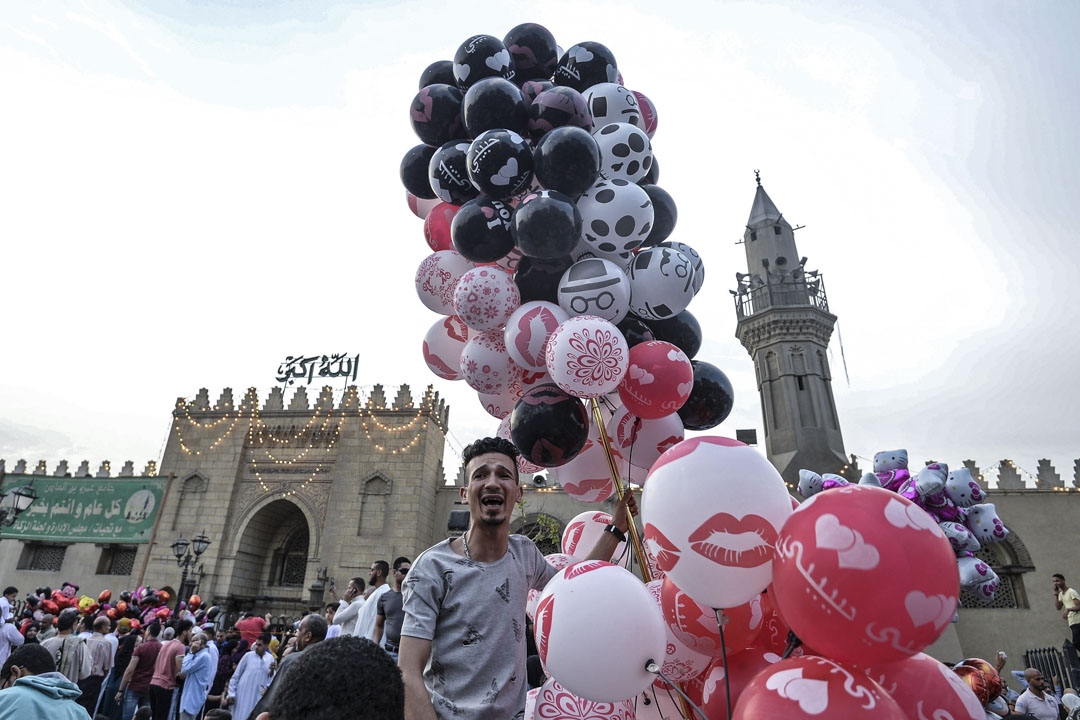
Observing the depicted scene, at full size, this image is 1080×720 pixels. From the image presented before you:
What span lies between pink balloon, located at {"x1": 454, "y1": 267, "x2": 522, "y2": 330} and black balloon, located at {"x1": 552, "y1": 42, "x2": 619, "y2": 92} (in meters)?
1.83

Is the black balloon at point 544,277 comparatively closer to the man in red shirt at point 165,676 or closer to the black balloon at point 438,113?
the black balloon at point 438,113

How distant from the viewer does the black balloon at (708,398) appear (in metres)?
3.60

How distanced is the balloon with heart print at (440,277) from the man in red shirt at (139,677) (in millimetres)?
6153

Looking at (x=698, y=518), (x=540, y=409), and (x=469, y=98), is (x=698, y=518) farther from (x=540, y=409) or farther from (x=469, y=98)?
(x=469, y=98)

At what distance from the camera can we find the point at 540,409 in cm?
321

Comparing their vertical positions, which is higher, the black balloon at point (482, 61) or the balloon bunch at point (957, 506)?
the black balloon at point (482, 61)

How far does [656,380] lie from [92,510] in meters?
23.9

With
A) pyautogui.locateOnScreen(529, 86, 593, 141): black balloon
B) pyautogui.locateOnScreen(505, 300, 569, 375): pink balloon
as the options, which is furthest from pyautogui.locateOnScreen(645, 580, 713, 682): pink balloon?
pyautogui.locateOnScreen(529, 86, 593, 141): black balloon

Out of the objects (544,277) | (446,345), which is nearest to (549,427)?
(544,277)

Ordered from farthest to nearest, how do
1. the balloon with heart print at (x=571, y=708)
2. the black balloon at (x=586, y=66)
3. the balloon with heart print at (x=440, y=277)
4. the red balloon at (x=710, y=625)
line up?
the black balloon at (x=586, y=66) → the balloon with heart print at (x=440, y=277) → the balloon with heart print at (x=571, y=708) → the red balloon at (x=710, y=625)

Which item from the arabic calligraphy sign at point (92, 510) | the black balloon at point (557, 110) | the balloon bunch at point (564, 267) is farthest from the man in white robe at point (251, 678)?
the arabic calligraphy sign at point (92, 510)

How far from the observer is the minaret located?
2059 centimetres

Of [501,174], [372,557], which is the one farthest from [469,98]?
[372,557]

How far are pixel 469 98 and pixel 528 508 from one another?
1490 centimetres
